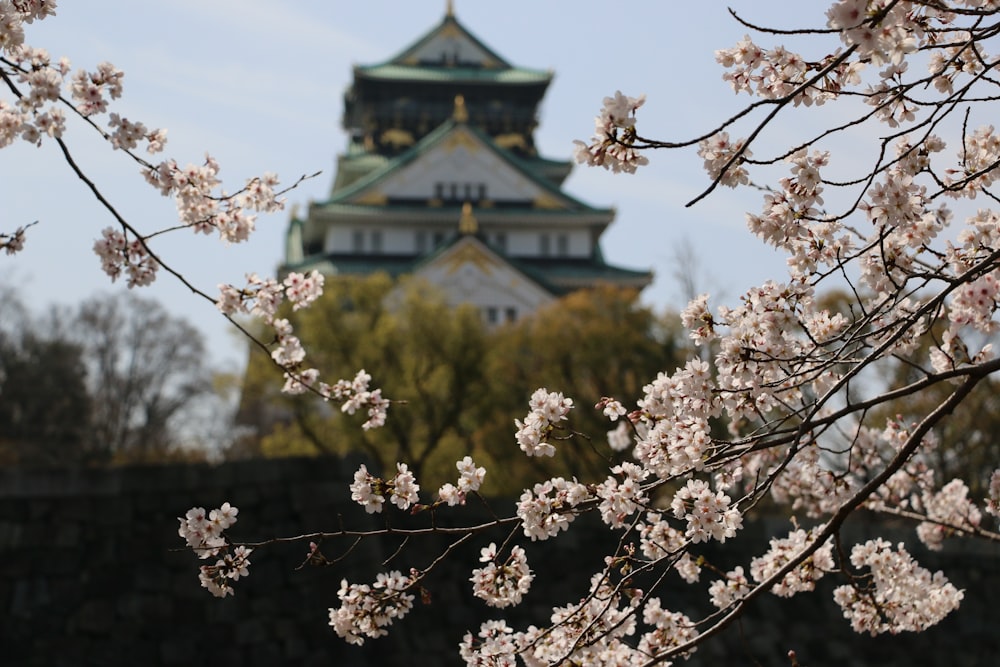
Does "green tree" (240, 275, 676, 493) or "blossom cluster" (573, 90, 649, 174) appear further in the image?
"green tree" (240, 275, 676, 493)

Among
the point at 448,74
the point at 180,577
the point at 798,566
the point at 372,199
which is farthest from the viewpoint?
the point at 448,74

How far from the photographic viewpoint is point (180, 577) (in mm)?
10867

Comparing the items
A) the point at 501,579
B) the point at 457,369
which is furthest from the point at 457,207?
the point at 501,579

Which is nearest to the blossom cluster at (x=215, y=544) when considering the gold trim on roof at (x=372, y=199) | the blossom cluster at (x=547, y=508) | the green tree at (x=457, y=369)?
the blossom cluster at (x=547, y=508)

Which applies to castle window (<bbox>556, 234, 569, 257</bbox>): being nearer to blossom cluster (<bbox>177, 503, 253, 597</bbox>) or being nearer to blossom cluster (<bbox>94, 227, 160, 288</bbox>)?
blossom cluster (<bbox>94, 227, 160, 288</bbox>)

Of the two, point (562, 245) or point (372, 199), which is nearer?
point (372, 199)

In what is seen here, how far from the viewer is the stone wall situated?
10648 millimetres

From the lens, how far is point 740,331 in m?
4.93

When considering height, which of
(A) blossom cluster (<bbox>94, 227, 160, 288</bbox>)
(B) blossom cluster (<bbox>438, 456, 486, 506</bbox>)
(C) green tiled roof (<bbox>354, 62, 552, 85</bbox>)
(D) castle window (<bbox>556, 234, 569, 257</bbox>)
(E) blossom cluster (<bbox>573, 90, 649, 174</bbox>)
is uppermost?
(C) green tiled roof (<bbox>354, 62, 552, 85</bbox>)

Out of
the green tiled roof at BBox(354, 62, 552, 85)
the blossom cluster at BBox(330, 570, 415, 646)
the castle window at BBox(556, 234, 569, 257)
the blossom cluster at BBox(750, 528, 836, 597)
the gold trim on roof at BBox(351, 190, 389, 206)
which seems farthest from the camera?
the green tiled roof at BBox(354, 62, 552, 85)

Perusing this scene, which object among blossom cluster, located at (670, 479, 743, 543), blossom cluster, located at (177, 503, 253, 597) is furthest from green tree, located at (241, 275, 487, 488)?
blossom cluster, located at (670, 479, 743, 543)

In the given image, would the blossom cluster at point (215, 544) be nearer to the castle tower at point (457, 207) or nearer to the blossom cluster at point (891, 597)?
the blossom cluster at point (891, 597)

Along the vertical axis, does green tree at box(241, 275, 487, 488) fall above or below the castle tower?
below

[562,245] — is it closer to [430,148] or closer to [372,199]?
[430,148]
